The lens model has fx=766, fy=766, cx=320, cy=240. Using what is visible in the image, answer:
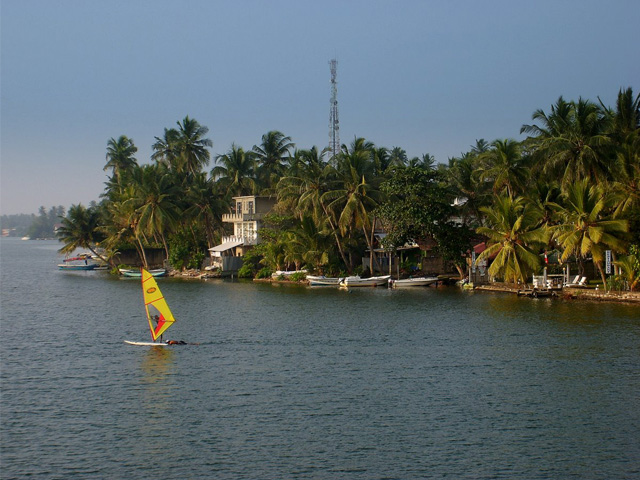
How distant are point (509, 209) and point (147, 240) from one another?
59.6 meters

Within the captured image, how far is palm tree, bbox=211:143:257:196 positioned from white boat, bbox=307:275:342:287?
2608cm

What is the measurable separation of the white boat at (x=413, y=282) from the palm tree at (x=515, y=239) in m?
9.41

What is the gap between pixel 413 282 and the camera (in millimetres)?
72875

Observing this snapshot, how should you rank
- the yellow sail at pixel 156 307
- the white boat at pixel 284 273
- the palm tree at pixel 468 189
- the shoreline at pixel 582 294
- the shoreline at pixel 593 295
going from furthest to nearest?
the white boat at pixel 284 273 → the palm tree at pixel 468 189 → the shoreline at pixel 582 294 → the shoreline at pixel 593 295 → the yellow sail at pixel 156 307

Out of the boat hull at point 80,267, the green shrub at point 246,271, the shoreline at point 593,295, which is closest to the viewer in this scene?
the shoreline at point 593,295

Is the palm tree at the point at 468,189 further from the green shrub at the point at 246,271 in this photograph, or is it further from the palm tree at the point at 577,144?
the green shrub at the point at 246,271

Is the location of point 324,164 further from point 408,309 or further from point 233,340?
point 233,340

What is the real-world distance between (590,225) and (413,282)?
798 inches

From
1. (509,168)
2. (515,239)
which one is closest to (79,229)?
(509,168)

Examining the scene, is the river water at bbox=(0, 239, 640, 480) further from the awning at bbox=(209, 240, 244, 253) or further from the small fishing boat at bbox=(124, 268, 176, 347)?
the awning at bbox=(209, 240, 244, 253)

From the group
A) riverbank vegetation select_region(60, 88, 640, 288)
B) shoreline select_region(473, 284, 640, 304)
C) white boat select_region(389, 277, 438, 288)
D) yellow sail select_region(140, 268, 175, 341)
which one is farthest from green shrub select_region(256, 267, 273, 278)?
yellow sail select_region(140, 268, 175, 341)

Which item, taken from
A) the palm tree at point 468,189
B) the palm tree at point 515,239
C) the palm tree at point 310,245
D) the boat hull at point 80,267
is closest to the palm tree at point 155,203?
the palm tree at point 310,245

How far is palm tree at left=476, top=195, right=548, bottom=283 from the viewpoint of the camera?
61.8m

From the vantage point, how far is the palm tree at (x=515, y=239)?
61750 mm
